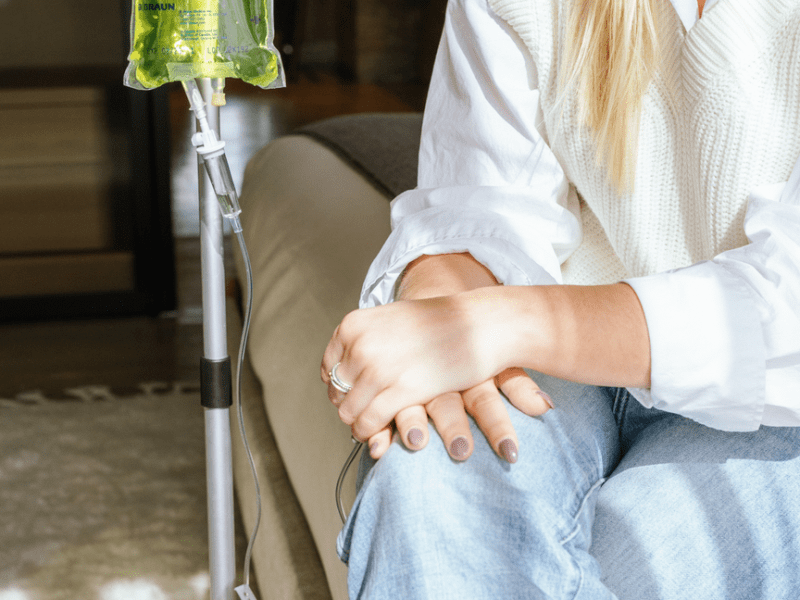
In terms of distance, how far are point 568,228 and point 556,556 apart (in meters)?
0.41

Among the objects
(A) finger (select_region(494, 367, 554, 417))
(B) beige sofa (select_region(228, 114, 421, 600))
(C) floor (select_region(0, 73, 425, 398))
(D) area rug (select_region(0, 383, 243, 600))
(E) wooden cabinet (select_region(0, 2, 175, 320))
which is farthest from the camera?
(E) wooden cabinet (select_region(0, 2, 175, 320))

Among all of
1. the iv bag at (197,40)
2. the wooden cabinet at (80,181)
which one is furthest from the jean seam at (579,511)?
the wooden cabinet at (80,181)

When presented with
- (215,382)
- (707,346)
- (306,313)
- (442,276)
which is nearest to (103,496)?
(306,313)

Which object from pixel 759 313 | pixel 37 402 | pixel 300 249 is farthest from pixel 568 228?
pixel 37 402

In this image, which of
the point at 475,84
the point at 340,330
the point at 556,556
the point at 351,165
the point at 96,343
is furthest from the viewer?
the point at 96,343

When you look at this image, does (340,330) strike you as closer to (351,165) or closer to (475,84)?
(475,84)

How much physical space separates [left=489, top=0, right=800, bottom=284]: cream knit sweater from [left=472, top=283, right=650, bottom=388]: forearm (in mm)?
193

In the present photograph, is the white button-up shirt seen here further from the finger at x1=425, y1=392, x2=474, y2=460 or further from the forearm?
the finger at x1=425, y1=392, x2=474, y2=460

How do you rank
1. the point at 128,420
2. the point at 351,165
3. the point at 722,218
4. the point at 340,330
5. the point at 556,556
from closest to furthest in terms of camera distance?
the point at 556,556 → the point at 340,330 → the point at 722,218 → the point at 351,165 → the point at 128,420

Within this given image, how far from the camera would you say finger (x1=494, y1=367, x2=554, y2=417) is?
2.23 feet

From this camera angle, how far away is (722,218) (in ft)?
2.62

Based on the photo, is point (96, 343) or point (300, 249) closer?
point (300, 249)

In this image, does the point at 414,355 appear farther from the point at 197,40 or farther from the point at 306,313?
the point at 306,313

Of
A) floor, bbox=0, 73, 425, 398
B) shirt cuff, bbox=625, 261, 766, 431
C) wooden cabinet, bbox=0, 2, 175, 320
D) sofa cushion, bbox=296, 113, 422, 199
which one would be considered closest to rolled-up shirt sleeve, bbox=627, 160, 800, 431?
shirt cuff, bbox=625, 261, 766, 431
